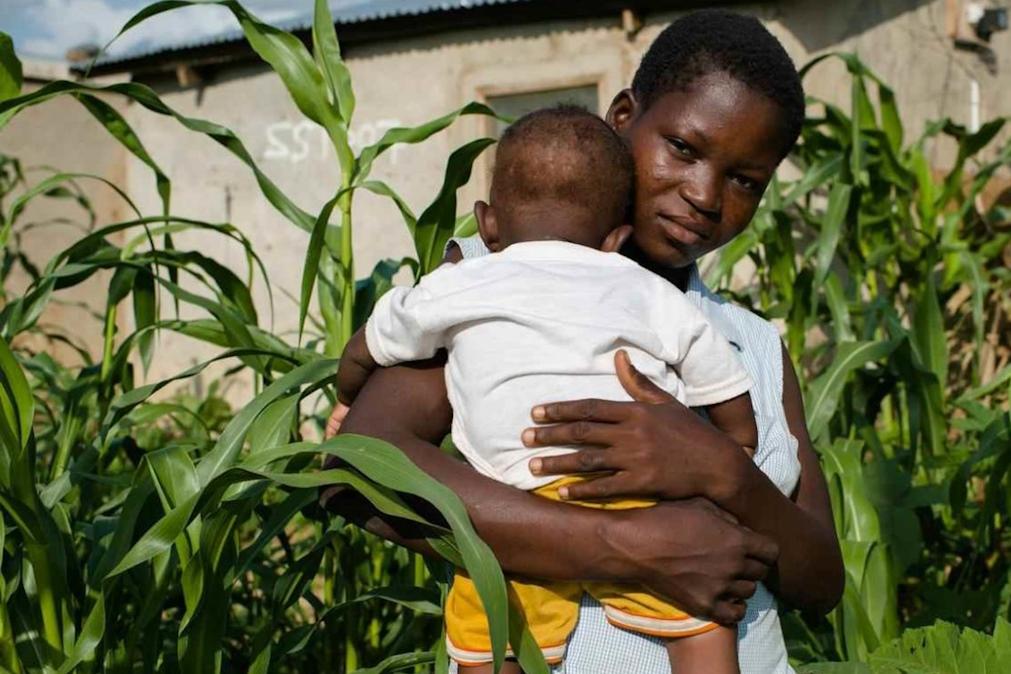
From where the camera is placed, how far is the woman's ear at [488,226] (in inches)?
46.9

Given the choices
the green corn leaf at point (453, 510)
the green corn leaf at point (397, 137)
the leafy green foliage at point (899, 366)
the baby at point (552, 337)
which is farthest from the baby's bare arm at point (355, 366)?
the leafy green foliage at point (899, 366)

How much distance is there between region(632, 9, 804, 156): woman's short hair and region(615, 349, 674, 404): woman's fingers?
1.07ft

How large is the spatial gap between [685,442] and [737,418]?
11 cm

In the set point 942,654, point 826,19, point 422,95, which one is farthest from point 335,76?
point 422,95

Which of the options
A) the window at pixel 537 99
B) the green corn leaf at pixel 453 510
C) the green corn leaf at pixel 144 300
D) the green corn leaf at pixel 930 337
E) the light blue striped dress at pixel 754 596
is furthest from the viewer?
the window at pixel 537 99

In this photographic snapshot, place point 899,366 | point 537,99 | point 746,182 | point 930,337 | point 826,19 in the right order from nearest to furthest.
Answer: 1. point 746,182
2. point 899,366
3. point 930,337
4. point 826,19
5. point 537,99

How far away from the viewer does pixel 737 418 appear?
115cm

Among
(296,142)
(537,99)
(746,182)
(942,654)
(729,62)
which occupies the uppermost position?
(729,62)

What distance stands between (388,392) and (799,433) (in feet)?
1.39

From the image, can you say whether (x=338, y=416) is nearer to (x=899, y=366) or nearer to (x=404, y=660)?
(x=404, y=660)

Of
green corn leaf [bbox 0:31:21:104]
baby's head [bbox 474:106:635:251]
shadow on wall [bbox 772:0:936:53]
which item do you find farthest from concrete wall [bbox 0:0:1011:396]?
baby's head [bbox 474:106:635:251]

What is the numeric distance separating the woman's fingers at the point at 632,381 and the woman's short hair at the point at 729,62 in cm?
33

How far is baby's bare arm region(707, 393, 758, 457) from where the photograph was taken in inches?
45.0

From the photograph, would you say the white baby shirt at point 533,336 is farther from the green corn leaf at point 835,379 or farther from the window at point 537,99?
the window at point 537,99
